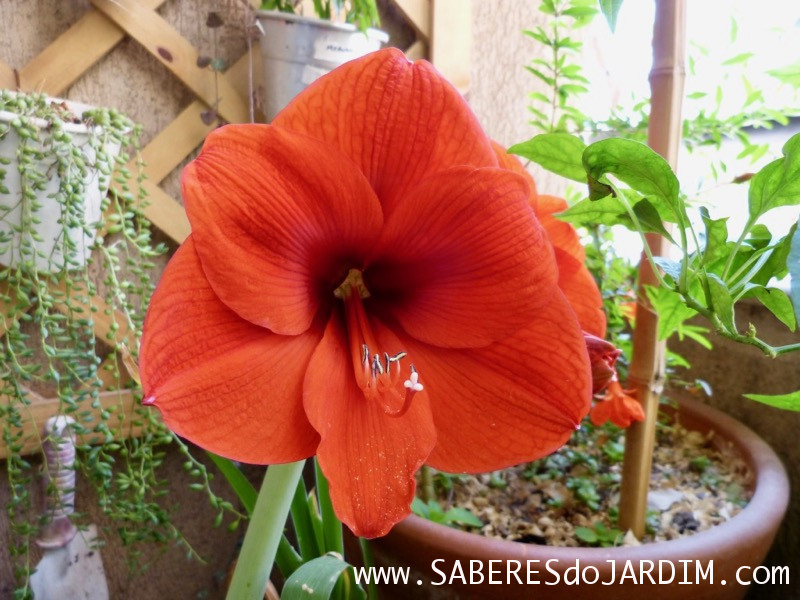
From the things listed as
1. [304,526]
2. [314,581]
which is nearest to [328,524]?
[304,526]

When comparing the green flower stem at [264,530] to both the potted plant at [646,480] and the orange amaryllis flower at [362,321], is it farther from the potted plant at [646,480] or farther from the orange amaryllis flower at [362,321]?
the potted plant at [646,480]

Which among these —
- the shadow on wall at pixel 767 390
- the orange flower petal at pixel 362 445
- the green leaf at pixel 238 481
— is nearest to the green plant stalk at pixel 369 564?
the green leaf at pixel 238 481

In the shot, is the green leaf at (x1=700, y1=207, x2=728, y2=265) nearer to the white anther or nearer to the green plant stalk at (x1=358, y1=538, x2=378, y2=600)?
the white anther

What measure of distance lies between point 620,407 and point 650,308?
0.10 m

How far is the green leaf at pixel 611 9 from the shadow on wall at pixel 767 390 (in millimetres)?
714

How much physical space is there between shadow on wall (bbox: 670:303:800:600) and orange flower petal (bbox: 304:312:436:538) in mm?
742

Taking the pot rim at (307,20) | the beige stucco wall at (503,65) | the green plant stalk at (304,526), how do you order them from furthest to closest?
the beige stucco wall at (503,65) → the pot rim at (307,20) → the green plant stalk at (304,526)

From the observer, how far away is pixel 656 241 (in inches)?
21.6

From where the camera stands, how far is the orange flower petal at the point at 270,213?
26 cm

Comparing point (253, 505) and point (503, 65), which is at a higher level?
point (503, 65)

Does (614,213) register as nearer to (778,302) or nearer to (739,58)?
(778,302)

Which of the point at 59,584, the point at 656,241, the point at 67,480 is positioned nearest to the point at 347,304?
the point at 656,241

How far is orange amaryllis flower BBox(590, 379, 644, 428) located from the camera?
1.91 feet

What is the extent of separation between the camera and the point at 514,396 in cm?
31
